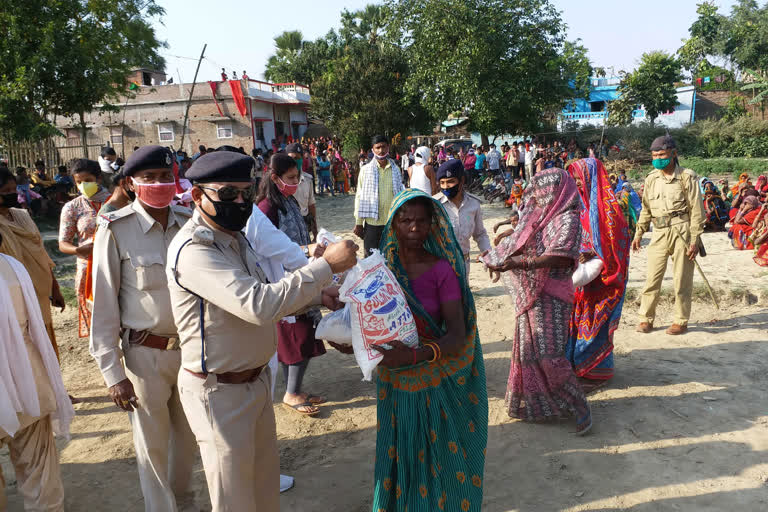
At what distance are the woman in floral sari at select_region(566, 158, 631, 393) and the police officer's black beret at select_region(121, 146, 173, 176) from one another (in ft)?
11.2

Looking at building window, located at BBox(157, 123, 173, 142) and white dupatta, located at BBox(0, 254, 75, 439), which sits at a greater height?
building window, located at BBox(157, 123, 173, 142)

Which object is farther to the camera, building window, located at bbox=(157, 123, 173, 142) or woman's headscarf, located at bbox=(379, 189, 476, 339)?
building window, located at bbox=(157, 123, 173, 142)

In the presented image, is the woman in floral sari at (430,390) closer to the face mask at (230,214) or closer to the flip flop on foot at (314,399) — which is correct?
the face mask at (230,214)

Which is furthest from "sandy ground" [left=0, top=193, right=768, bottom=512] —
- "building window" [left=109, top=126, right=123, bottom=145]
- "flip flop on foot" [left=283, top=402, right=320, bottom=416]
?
"building window" [left=109, top=126, right=123, bottom=145]

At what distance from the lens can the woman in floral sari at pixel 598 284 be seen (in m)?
4.63

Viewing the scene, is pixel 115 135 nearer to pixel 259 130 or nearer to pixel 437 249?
pixel 259 130

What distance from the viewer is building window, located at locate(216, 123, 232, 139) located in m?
Result: 28.8

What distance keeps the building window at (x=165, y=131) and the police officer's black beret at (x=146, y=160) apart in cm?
2833

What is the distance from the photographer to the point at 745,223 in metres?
9.25

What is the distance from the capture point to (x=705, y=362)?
5.03 metres

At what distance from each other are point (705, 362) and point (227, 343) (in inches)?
181

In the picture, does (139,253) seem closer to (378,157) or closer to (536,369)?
(536,369)

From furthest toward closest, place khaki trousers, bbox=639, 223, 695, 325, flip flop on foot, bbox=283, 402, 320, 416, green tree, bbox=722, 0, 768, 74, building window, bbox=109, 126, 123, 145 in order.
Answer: green tree, bbox=722, 0, 768, 74 → building window, bbox=109, 126, 123, 145 → khaki trousers, bbox=639, 223, 695, 325 → flip flop on foot, bbox=283, 402, 320, 416

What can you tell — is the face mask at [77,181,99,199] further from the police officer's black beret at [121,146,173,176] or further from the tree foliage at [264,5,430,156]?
the tree foliage at [264,5,430,156]
